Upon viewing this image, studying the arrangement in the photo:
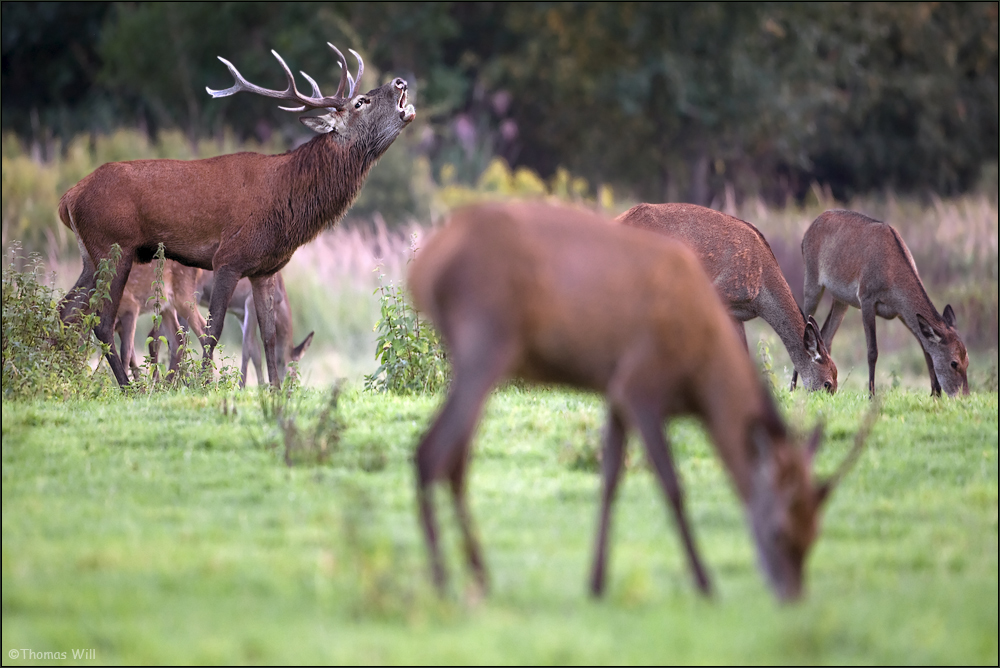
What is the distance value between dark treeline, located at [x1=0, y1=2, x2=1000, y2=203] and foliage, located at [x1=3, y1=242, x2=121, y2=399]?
19008 mm

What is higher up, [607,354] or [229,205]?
[229,205]

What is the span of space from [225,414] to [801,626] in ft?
16.4

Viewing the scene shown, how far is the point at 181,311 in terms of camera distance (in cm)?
1225

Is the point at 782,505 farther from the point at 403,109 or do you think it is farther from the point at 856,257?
the point at 856,257

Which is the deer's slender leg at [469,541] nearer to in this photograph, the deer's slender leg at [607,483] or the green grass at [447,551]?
the green grass at [447,551]

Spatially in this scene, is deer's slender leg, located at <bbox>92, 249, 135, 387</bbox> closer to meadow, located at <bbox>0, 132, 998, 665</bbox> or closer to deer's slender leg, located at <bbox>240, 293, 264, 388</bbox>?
meadow, located at <bbox>0, 132, 998, 665</bbox>

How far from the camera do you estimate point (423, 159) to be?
87.1ft

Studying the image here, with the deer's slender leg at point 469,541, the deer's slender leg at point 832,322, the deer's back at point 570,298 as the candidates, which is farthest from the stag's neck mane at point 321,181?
the deer's slender leg at point 469,541

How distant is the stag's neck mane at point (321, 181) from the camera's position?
10188mm

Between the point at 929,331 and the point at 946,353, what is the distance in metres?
0.26

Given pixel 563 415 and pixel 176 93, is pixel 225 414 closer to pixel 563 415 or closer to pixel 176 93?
pixel 563 415

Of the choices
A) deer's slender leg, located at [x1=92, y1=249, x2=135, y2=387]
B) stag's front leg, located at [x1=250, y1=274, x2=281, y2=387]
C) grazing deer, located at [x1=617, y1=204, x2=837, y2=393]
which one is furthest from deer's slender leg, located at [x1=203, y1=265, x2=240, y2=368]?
grazing deer, located at [x1=617, y1=204, x2=837, y2=393]

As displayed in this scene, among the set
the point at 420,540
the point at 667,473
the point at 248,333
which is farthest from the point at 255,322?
the point at 667,473

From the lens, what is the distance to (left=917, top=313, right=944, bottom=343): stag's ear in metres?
11.2
